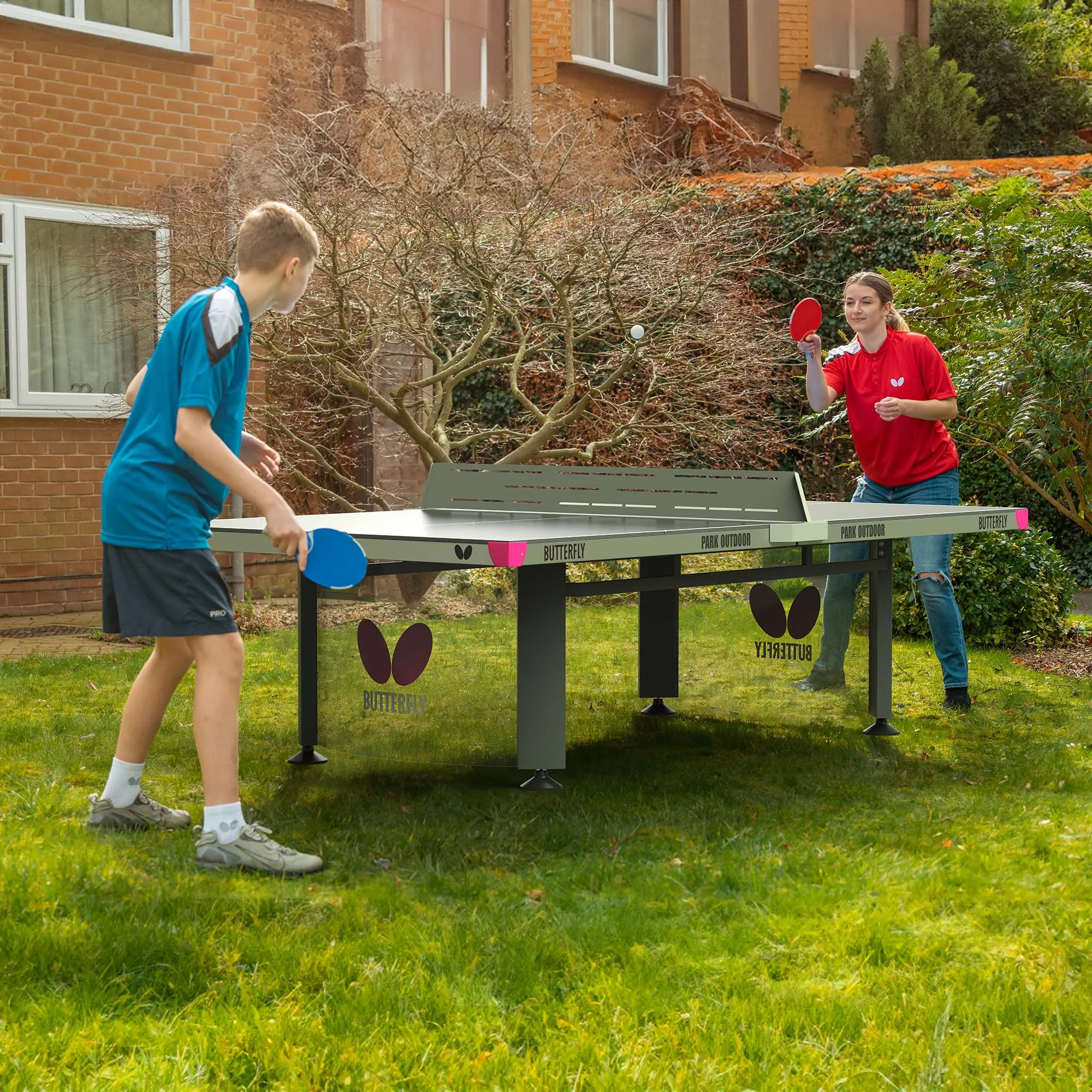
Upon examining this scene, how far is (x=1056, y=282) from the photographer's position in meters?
8.07

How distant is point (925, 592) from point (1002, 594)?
264 centimetres

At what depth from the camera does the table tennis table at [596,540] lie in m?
4.72

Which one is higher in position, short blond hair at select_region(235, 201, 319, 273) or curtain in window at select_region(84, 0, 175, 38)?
curtain in window at select_region(84, 0, 175, 38)

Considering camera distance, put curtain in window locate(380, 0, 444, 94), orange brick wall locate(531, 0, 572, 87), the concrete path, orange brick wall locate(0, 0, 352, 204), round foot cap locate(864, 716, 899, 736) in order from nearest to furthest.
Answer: round foot cap locate(864, 716, 899, 736) → the concrete path → orange brick wall locate(0, 0, 352, 204) → curtain in window locate(380, 0, 444, 94) → orange brick wall locate(531, 0, 572, 87)

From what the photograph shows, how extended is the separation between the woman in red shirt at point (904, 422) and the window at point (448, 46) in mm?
10160

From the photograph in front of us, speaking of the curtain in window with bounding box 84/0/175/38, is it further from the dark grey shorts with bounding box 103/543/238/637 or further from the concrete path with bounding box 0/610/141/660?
the dark grey shorts with bounding box 103/543/238/637

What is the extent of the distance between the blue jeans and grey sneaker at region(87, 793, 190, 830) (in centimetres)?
300

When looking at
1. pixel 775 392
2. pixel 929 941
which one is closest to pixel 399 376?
pixel 775 392

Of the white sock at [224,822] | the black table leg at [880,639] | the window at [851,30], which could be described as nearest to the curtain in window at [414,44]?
the window at [851,30]

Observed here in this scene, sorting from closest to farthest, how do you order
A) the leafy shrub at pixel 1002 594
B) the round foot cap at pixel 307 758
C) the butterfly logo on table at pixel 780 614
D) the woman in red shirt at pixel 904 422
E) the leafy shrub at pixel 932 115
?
the round foot cap at pixel 307 758
the butterfly logo on table at pixel 780 614
the woman in red shirt at pixel 904 422
the leafy shrub at pixel 1002 594
the leafy shrub at pixel 932 115

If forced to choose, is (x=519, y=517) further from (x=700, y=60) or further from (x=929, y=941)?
(x=700, y=60)

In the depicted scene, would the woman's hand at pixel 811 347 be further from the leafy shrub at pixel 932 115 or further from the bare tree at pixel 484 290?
the leafy shrub at pixel 932 115

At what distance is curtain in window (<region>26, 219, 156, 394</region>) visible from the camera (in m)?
12.3

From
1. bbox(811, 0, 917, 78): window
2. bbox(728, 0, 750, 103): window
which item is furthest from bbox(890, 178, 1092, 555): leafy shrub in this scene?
bbox(811, 0, 917, 78): window
